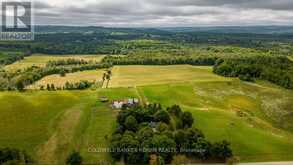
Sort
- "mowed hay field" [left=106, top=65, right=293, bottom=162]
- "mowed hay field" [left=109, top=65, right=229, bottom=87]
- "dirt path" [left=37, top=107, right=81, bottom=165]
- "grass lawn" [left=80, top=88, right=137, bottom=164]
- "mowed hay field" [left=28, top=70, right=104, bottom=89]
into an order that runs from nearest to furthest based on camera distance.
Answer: "dirt path" [left=37, top=107, right=81, bottom=165] → "grass lawn" [left=80, top=88, right=137, bottom=164] → "mowed hay field" [left=106, top=65, right=293, bottom=162] → "mowed hay field" [left=28, top=70, right=104, bottom=89] → "mowed hay field" [left=109, top=65, right=229, bottom=87]

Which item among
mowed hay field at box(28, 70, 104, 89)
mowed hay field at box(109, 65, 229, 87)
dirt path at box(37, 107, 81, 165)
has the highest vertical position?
mowed hay field at box(109, 65, 229, 87)

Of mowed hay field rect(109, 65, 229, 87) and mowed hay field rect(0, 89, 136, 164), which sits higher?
mowed hay field rect(109, 65, 229, 87)

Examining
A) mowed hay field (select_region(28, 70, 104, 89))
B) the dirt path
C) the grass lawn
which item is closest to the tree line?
the grass lawn

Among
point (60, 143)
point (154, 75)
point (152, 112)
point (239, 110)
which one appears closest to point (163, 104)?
point (152, 112)

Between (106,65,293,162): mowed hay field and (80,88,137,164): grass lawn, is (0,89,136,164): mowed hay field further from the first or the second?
(106,65,293,162): mowed hay field

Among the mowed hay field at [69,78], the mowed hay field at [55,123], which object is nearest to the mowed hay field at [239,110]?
the mowed hay field at [55,123]

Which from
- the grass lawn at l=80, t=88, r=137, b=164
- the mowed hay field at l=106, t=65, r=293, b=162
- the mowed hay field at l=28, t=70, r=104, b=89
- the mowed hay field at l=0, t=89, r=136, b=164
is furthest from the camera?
the mowed hay field at l=28, t=70, r=104, b=89

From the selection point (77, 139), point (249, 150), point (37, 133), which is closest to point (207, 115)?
point (249, 150)
